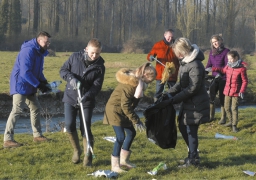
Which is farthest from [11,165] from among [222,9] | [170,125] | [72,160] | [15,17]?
[222,9]

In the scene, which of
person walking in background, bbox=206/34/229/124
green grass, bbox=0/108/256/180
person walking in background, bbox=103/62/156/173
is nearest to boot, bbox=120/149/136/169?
person walking in background, bbox=103/62/156/173

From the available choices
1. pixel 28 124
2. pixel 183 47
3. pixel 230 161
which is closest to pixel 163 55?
pixel 230 161

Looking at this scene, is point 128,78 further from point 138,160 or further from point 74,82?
point 138,160

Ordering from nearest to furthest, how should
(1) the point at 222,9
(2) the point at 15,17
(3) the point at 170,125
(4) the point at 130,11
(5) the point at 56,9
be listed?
(3) the point at 170,125
(2) the point at 15,17
(5) the point at 56,9
(1) the point at 222,9
(4) the point at 130,11

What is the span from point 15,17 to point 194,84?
5148cm

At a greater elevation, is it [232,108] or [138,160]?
[232,108]

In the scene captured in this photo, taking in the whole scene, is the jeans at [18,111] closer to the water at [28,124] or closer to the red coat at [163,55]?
the red coat at [163,55]

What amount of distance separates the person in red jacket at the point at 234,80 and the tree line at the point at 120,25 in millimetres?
40015

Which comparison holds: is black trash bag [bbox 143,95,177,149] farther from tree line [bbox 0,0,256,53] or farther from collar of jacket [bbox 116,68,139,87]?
tree line [bbox 0,0,256,53]

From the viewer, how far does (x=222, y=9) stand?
65.3 metres

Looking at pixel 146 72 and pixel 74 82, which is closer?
pixel 146 72

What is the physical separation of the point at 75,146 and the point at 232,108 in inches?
204

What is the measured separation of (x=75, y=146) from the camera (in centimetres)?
706

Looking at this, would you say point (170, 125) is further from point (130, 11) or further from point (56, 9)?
point (130, 11)
